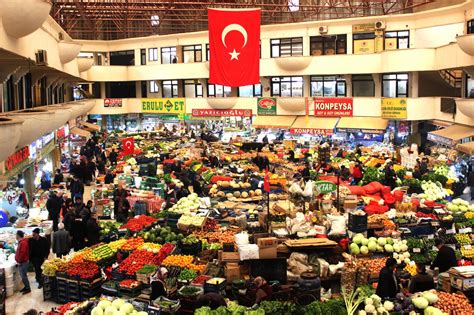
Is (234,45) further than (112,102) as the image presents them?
No

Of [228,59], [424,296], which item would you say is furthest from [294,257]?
[228,59]

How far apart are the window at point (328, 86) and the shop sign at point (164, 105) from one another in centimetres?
932

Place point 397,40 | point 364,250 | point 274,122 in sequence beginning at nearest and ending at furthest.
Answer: point 364,250, point 397,40, point 274,122

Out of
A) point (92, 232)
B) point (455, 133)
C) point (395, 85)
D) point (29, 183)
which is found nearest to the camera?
point (92, 232)

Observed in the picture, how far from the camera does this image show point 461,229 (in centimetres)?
1184

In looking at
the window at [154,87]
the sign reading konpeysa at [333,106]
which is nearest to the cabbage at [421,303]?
the sign reading konpeysa at [333,106]

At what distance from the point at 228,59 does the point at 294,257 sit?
14816 mm

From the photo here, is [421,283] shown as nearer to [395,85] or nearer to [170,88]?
[395,85]

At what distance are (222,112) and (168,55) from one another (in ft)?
24.3

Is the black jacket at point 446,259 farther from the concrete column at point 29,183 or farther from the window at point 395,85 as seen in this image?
the window at point 395,85

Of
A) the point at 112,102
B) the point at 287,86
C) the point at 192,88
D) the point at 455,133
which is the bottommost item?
the point at 455,133

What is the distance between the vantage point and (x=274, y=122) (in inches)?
1283

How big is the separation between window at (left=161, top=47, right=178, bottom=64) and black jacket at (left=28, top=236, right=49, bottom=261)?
2879 cm

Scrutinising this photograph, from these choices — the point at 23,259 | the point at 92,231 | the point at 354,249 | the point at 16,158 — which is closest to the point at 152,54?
the point at 16,158
